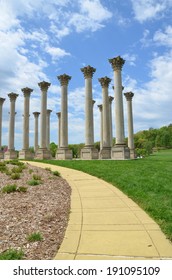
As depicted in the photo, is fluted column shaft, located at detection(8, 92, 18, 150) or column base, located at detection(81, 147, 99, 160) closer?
column base, located at detection(81, 147, 99, 160)

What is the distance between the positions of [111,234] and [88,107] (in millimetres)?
34062

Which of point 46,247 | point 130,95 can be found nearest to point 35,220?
point 46,247

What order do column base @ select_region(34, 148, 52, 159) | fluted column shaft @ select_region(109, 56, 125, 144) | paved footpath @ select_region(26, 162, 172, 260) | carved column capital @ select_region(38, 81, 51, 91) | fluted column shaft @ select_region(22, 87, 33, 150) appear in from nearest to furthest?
paved footpath @ select_region(26, 162, 172, 260) → fluted column shaft @ select_region(109, 56, 125, 144) → column base @ select_region(34, 148, 52, 159) → carved column capital @ select_region(38, 81, 51, 91) → fluted column shaft @ select_region(22, 87, 33, 150)

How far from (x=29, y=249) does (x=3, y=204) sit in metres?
4.83

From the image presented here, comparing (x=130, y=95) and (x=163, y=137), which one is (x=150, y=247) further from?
(x=163, y=137)

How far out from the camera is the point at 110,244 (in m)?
6.53

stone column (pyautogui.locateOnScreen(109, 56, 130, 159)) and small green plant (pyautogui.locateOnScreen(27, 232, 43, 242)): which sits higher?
stone column (pyautogui.locateOnScreen(109, 56, 130, 159))

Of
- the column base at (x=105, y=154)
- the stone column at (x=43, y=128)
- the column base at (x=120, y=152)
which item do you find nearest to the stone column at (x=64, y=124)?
the stone column at (x=43, y=128)

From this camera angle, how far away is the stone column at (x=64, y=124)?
42.5 m

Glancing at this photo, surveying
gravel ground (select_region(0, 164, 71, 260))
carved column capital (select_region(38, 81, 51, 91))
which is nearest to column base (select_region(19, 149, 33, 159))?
carved column capital (select_region(38, 81, 51, 91))

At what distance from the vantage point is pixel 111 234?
288 inches

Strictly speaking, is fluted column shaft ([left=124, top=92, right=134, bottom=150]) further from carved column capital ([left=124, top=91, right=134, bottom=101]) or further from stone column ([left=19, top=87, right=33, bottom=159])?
stone column ([left=19, top=87, right=33, bottom=159])

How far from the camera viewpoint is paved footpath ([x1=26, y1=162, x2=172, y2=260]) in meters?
5.97

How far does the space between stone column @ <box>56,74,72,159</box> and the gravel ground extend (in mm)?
28506
